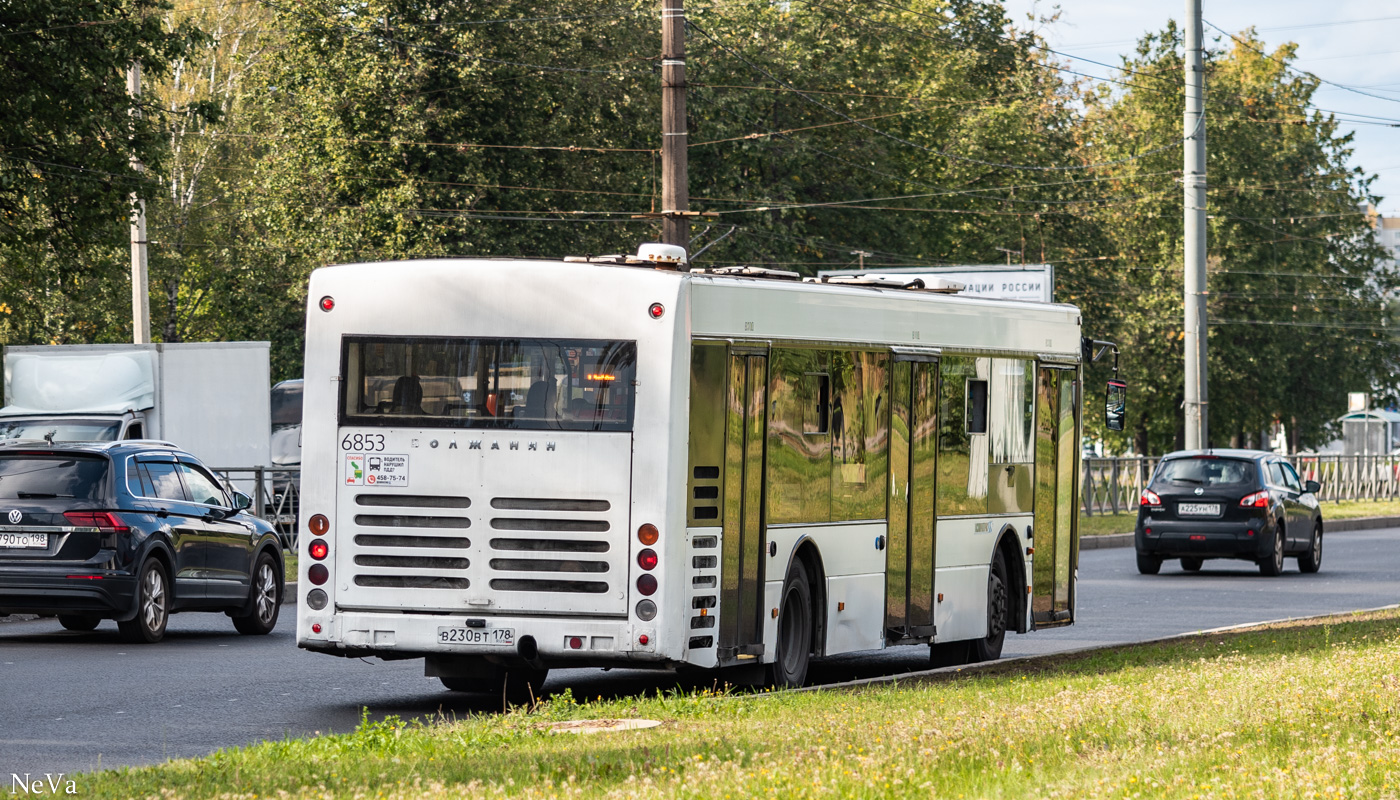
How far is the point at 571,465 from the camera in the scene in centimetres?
1194

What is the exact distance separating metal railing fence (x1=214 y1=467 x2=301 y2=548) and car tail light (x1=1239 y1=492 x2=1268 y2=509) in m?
12.8

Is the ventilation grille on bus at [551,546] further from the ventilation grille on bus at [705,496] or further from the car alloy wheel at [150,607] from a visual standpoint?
the car alloy wheel at [150,607]

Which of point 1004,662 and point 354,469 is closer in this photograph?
point 354,469

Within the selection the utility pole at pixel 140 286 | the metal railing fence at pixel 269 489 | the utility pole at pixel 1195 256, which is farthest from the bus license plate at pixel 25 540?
the utility pole at pixel 1195 256

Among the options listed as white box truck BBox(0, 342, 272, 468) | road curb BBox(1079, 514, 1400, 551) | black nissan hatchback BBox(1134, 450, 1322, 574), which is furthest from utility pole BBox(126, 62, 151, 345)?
black nissan hatchback BBox(1134, 450, 1322, 574)

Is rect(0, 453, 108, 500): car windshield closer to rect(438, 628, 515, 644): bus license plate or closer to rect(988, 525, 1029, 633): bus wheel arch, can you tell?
rect(438, 628, 515, 644): bus license plate

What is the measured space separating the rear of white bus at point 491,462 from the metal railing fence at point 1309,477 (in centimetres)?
3117

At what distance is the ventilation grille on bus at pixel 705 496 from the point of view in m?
12.1

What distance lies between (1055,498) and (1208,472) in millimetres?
12178

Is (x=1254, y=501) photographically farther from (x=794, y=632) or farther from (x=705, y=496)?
(x=705, y=496)

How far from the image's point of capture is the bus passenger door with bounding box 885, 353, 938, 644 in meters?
14.4

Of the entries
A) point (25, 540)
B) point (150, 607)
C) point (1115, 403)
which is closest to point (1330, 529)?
point (1115, 403)

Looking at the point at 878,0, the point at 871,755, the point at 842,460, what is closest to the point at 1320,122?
the point at 878,0

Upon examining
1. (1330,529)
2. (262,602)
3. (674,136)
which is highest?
(674,136)
